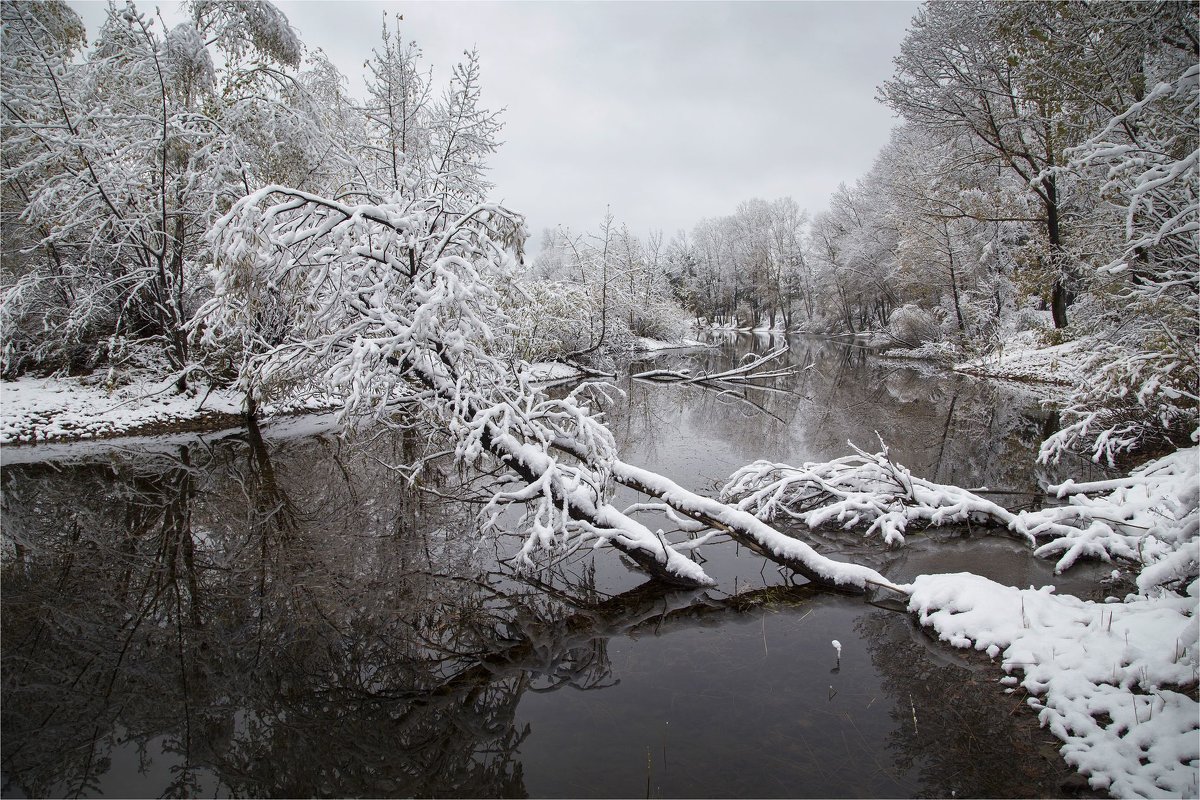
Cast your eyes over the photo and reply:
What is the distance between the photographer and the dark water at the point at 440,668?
10.7 ft

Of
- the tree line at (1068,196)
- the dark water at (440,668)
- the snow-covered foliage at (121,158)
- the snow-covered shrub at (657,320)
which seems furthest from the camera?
the snow-covered shrub at (657,320)

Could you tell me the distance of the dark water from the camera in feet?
10.7

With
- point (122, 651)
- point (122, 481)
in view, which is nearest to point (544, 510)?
point (122, 651)

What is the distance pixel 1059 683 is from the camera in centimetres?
368

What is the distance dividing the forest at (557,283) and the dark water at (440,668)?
48 cm

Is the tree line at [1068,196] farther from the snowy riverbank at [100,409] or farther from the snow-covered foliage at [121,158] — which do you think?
the snow-covered foliage at [121,158]

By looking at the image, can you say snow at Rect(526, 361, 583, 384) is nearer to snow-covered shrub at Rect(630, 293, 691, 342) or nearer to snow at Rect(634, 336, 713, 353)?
snow at Rect(634, 336, 713, 353)

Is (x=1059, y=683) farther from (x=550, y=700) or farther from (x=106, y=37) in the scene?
(x=106, y=37)

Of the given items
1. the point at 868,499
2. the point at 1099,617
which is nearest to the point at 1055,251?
the point at 868,499

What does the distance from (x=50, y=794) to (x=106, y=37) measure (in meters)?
17.7

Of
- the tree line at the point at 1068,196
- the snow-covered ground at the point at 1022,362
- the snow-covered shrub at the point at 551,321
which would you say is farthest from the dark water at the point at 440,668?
the snow-covered ground at the point at 1022,362

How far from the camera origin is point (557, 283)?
22609 mm

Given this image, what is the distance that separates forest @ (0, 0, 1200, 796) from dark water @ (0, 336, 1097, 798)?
1.57 ft

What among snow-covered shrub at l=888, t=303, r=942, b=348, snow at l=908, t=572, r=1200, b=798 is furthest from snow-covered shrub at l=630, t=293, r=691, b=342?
snow at l=908, t=572, r=1200, b=798
